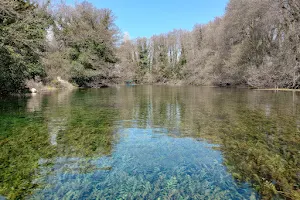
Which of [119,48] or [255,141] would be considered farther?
[119,48]

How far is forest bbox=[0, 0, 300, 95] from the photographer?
1886 centimetres

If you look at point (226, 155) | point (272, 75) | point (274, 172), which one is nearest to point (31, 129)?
point (226, 155)

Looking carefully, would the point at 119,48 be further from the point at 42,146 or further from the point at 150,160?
the point at 150,160

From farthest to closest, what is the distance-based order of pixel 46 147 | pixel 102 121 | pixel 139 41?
pixel 139 41 < pixel 102 121 < pixel 46 147

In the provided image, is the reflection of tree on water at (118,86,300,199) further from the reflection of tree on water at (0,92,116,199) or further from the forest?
the forest

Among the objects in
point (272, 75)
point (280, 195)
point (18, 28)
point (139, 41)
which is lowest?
point (280, 195)

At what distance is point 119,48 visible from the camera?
3478cm

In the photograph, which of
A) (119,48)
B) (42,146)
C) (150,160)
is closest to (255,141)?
(150,160)

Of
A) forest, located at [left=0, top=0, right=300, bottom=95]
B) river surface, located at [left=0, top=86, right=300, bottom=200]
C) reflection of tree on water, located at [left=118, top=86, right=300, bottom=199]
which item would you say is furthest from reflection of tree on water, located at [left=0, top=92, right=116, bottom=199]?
forest, located at [left=0, top=0, right=300, bottom=95]

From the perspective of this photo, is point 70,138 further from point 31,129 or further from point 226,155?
point 226,155

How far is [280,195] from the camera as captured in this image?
2918 millimetres

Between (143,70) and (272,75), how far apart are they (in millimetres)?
35060

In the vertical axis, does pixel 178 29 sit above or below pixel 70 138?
above

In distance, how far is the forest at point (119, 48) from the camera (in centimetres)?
1886
